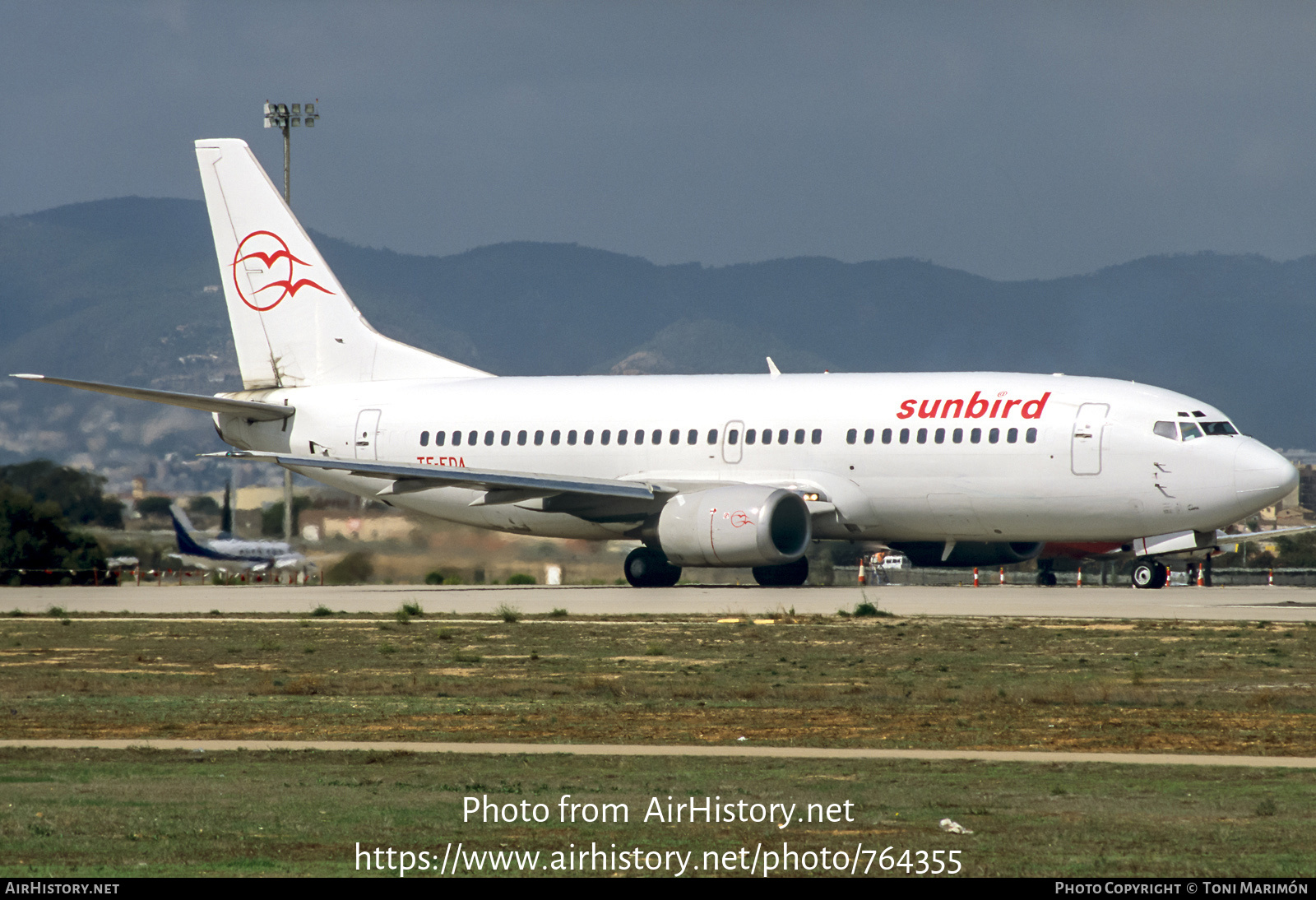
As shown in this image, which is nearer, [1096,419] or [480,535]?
[1096,419]

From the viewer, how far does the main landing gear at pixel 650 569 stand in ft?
125

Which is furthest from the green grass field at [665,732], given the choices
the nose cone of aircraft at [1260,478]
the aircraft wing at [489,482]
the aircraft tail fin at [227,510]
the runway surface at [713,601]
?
the aircraft tail fin at [227,510]

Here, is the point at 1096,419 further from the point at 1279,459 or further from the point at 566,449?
the point at 566,449

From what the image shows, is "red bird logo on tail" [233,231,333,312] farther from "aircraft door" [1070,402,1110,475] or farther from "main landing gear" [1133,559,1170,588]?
"main landing gear" [1133,559,1170,588]

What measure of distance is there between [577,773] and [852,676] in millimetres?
7145

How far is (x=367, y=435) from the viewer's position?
41.5 meters

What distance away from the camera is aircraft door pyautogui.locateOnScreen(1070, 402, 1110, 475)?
33406 mm

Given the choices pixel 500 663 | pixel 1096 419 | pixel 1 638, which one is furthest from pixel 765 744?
pixel 1096 419

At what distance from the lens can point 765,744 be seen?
14320 millimetres

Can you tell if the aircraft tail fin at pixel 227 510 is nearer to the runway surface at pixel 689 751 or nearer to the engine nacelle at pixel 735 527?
the engine nacelle at pixel 735 527

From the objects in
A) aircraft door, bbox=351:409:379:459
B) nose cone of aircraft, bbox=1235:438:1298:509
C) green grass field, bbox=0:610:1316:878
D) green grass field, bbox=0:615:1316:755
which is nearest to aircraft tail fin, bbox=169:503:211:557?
aircraft door, bbox=351:409:379:459

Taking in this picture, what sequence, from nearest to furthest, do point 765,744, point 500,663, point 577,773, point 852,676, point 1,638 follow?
1. point 577,773
2. point 765,744
3. point 852,676
4. point 500,663
5. point 1,638

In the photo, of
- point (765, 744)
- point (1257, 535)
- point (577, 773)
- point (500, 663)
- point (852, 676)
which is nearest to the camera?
point (577, 773)

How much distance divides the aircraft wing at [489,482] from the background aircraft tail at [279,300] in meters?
5.36
